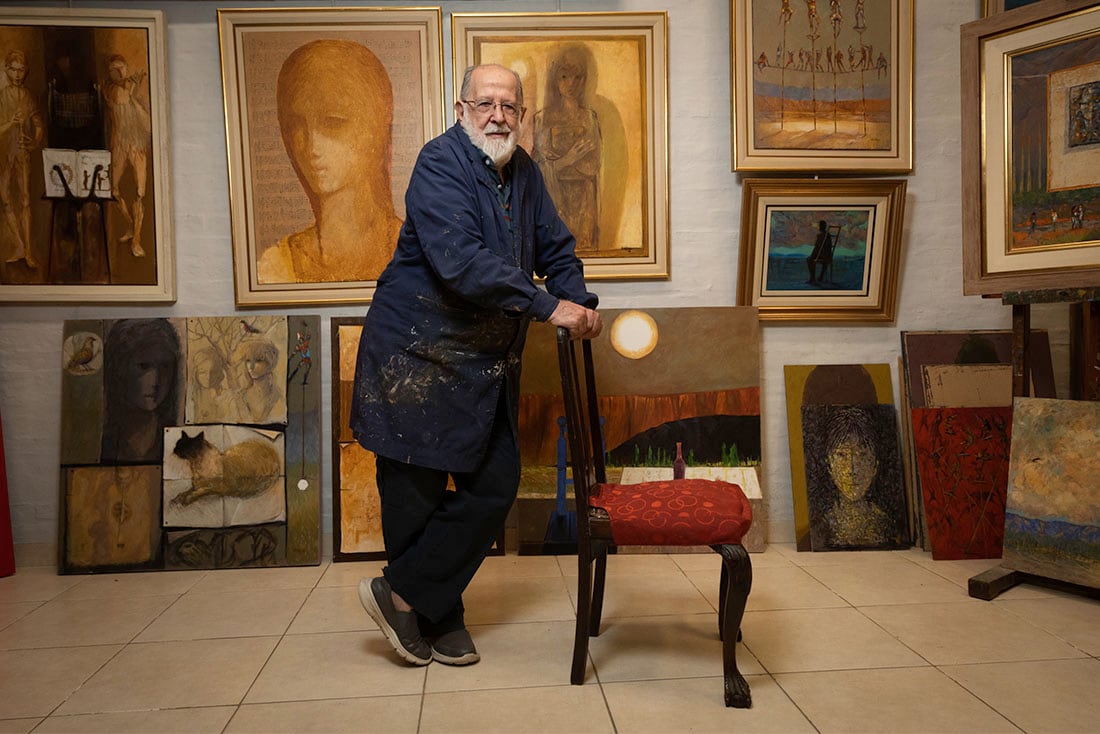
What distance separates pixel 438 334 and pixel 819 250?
6.51ft

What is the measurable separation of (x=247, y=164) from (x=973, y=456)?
3300mm

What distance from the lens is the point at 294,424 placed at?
333 cm

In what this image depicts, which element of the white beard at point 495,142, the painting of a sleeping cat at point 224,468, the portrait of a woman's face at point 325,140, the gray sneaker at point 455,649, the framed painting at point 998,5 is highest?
→ the framed painting at point 998,5

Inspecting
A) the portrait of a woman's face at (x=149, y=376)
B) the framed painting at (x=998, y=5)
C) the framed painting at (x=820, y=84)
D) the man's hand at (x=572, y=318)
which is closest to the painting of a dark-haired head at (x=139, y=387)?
the portrait of a woman's face at (x=149, y=376)

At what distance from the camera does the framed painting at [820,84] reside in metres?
3.32

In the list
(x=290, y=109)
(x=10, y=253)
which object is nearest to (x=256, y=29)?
(x=290, y=109)

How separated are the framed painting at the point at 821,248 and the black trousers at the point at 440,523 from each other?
1600 mm

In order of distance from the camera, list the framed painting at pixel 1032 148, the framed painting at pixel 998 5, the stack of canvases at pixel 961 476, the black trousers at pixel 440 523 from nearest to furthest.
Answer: the black trousers at pixel 440 523 < the framed painting at pixel 1032 148 < the framed painting at pixel 998 5 < the stack of canvases at pixel 961 476

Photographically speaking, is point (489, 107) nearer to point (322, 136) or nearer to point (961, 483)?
point (322, 136)

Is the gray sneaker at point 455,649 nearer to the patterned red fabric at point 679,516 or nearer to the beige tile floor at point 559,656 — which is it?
the beige tile floor at point 559,656

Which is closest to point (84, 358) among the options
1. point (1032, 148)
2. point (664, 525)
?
point (664, 525)

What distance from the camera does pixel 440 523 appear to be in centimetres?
232

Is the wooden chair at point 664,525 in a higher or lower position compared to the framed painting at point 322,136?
lower

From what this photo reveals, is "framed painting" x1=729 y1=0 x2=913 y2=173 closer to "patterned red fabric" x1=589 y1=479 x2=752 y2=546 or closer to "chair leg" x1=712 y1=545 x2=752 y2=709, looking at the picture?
"patterned red fabric" x1=589 y1=479 x2=752 y2=546
